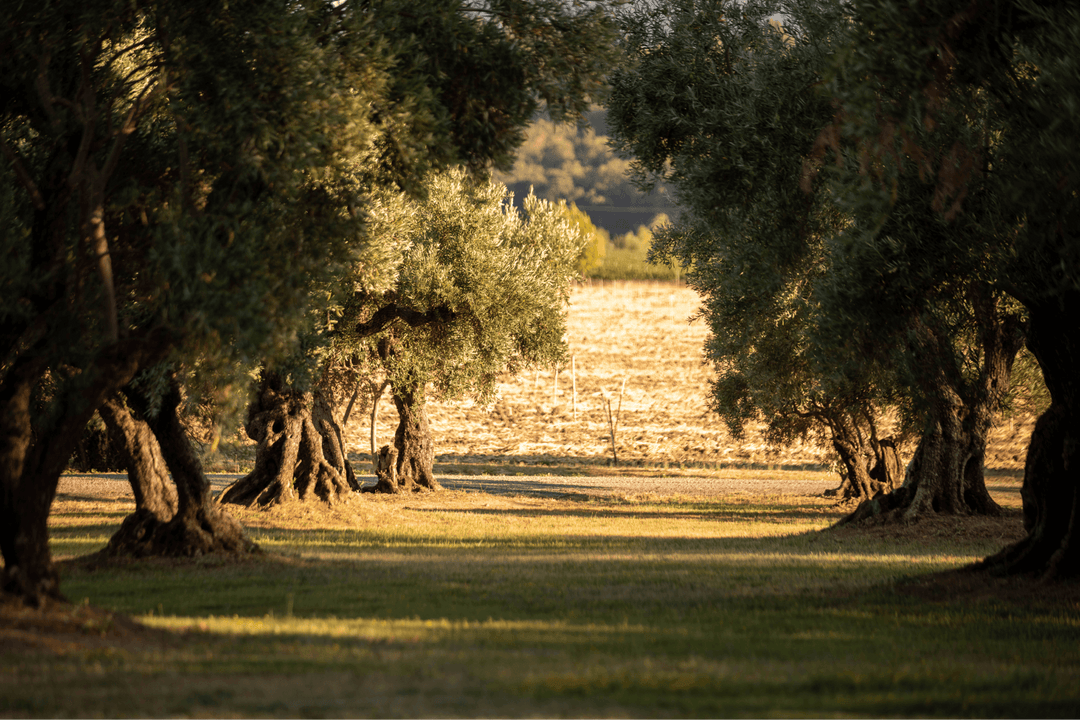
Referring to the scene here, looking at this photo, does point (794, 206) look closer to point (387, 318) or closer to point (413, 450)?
point (387, 318)

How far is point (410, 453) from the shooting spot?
38406 mm

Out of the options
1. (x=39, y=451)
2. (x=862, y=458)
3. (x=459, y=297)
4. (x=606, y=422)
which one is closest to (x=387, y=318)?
(x=459, y=297)

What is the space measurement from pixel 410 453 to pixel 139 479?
65.3 ft

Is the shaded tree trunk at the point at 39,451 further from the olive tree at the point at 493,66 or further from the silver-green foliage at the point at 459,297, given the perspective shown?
the silver-green foliage at the point at 459,297

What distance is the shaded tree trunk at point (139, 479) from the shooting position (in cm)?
1791

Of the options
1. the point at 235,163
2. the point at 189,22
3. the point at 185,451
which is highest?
the point at 189,22

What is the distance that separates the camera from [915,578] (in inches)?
586

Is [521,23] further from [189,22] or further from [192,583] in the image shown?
[192,583]

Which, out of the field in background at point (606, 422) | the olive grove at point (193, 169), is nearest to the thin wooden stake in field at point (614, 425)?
the field in background at point (606, 422)

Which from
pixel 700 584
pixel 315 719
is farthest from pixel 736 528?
pixel 315 719

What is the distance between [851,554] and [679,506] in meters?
14.6

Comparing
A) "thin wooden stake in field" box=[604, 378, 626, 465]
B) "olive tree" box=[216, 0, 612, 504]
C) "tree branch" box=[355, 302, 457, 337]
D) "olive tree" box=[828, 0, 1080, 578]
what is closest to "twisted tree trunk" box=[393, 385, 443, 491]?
"tree branch" box=[355, 302, 457, 337]

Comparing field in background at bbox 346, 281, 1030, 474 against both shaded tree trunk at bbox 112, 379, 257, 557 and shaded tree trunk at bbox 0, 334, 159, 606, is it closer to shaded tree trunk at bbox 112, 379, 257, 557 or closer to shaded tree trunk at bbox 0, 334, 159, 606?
shaded tree trunk at bbox 112, 379, 257, 557

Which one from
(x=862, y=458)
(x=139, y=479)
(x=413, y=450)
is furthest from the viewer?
(x=413, y=450)
